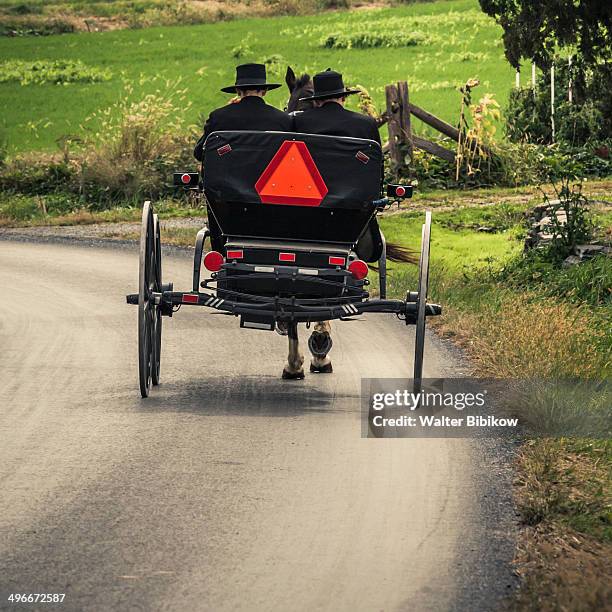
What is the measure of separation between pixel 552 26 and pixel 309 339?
542cm

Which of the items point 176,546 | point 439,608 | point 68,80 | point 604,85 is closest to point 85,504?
point 176,546

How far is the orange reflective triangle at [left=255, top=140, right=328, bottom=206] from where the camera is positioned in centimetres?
1064

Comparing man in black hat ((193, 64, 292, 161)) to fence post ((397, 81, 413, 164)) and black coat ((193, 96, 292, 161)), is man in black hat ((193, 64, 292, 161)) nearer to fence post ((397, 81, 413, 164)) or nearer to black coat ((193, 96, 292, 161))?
black coat ((193, 96, 292, 161))

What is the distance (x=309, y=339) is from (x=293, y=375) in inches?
13.3

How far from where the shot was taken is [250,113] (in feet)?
36.5

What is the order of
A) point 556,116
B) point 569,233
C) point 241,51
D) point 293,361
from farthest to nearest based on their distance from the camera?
point 241,51 < point 556,116 < point 569,233 < point 293,361

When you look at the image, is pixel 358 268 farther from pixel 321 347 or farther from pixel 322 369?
pixel 322 369

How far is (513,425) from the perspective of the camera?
32.4 ft

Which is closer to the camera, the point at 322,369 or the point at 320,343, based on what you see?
the point at 320,343

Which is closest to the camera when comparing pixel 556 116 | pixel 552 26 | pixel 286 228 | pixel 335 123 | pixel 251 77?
pixel 286 228

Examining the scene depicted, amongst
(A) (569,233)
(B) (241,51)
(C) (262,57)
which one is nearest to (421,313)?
(A) (569,233)

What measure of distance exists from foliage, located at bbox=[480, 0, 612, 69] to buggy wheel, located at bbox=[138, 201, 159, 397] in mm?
6027

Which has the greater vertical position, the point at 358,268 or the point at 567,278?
the point at 358,268

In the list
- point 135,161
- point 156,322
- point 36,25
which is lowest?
point 36,25
